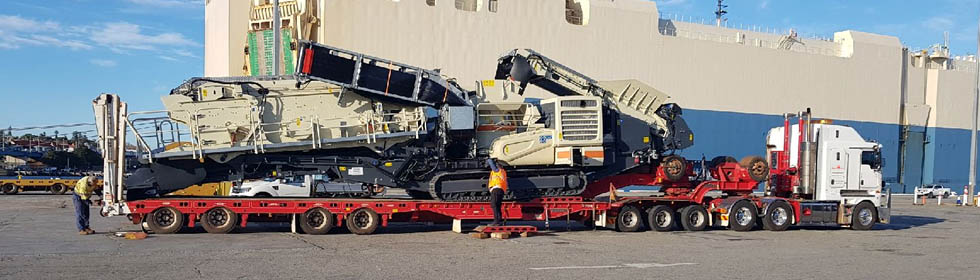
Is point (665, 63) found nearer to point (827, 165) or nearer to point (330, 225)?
point (827, 165)

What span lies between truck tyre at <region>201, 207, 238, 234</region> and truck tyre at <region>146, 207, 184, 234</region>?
447mm

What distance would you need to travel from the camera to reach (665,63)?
130 feet

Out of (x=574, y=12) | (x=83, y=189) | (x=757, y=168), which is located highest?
(x=574, y=12)

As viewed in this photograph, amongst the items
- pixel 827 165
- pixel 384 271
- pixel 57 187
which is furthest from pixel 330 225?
pixel 57 187

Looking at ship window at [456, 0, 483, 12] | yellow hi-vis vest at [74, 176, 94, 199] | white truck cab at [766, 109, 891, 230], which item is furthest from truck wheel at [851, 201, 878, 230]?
ship window at [456, 0, 483, 12]

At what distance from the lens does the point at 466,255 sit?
12.6m

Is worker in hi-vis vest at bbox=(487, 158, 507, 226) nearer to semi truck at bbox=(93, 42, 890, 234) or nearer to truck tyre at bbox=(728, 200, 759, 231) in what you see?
semi truck at bbox=(93, 42, 890, 234)

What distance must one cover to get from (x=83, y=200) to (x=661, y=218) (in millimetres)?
12120

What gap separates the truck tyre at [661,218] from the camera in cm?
1772

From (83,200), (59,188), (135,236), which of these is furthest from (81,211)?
(59,188)

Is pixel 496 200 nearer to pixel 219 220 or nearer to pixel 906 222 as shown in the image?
pixel 219 220

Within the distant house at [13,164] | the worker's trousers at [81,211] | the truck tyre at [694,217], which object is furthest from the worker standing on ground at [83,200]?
the distant house at [13,164]

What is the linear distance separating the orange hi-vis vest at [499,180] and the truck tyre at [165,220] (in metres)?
6.05

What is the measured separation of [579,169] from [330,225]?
5539 millimetres
